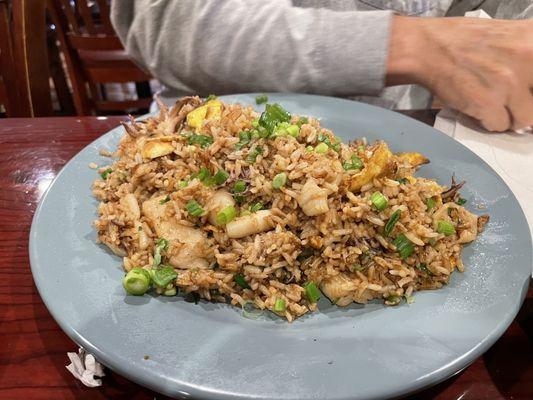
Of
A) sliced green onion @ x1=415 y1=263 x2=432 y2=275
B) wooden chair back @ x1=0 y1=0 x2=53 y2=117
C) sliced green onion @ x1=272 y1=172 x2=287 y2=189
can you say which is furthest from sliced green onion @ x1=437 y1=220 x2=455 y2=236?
wooden chair back @ x1=0 y1=0 x2=53 y2=117

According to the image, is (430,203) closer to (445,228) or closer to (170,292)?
(445,228)

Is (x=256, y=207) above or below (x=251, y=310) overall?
above

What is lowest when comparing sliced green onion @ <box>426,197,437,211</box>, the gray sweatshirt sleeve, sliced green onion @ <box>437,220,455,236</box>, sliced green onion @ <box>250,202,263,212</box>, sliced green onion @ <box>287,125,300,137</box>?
sliced green onion @ <box>437,220,455,236</box>

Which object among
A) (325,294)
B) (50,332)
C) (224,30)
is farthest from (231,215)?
(224,30)

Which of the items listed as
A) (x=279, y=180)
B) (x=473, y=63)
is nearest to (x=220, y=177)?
(x=279, y=180)

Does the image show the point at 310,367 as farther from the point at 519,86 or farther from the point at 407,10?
the point at 407,10

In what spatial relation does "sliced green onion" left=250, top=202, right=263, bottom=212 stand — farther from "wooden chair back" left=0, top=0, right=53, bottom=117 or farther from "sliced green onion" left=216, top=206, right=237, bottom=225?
"wooden chair back" left=0, top=0, right=53, bottom=117
